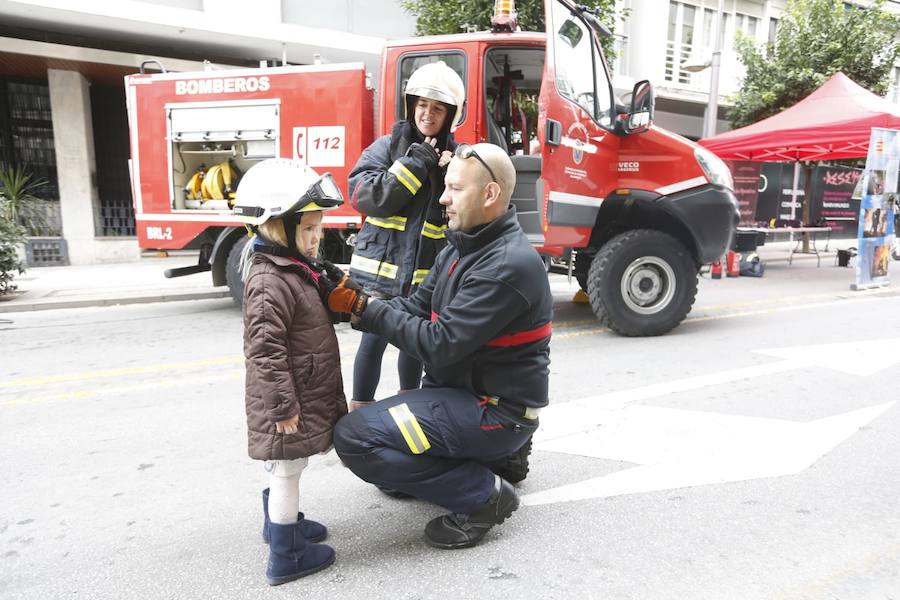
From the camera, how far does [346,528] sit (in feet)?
8.08

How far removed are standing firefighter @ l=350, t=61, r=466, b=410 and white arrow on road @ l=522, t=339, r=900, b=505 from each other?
1.00 metres

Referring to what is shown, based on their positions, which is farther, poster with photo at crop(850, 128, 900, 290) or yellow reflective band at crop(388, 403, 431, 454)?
poster with photo at crop(850, 128, 900, 290)

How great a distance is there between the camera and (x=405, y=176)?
271 cm

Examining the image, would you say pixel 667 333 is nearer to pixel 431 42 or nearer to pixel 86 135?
pixel 431 42

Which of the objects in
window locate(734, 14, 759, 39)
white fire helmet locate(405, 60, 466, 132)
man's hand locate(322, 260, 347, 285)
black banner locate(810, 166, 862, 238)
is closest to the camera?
man's hand locate(322, 260, 347, 285)

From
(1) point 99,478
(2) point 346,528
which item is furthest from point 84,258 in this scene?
(2) point 346,528

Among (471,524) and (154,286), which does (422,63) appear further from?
(154,286)

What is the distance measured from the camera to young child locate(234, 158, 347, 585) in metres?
1.99

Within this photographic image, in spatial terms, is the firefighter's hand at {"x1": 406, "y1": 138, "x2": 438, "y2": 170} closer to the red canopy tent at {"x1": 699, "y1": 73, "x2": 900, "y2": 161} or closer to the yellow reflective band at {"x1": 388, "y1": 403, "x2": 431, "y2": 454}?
the yellow reflective band at {"x1": 388, "y1": 403, "x2": 431, "y2": 454}

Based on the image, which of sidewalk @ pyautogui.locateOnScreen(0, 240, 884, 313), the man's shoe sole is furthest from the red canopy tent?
the man's shoe sole

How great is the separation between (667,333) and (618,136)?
6.31 ft

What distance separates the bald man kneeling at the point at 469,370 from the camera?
2.16m

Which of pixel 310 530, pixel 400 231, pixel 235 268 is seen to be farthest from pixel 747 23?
pixel 310 530

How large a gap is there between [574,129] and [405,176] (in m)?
2.81
